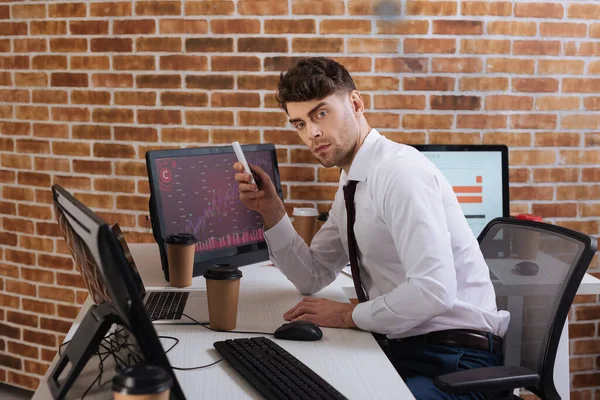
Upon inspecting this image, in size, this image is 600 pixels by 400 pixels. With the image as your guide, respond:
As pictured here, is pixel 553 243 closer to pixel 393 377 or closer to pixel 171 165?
pixel 393 377

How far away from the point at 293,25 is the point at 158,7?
0.55 m

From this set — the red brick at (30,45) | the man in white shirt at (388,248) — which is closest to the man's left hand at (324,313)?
the man in white shirt at (388,248)

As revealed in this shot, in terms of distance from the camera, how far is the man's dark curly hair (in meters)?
1.79

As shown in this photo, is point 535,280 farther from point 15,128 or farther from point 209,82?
point 15,128

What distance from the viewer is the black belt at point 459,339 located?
1.62 meters

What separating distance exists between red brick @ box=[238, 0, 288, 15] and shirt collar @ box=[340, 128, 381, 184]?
101cm

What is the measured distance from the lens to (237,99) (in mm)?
2707

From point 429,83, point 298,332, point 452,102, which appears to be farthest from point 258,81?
point 298,332

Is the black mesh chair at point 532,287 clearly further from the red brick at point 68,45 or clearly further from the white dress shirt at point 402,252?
the red brick at point 68,45

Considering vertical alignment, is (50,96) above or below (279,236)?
above

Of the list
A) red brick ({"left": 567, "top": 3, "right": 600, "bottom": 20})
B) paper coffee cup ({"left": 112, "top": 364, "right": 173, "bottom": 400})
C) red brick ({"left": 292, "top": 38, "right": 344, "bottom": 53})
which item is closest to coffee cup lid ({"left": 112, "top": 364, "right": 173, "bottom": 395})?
paper coffee cup ({"left": 112, "top": 364, "right": 173, "bottom": 400})

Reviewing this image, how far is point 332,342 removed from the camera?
1490mm

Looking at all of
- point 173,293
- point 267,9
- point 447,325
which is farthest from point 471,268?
point 267,9

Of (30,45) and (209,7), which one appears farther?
(30,45)
